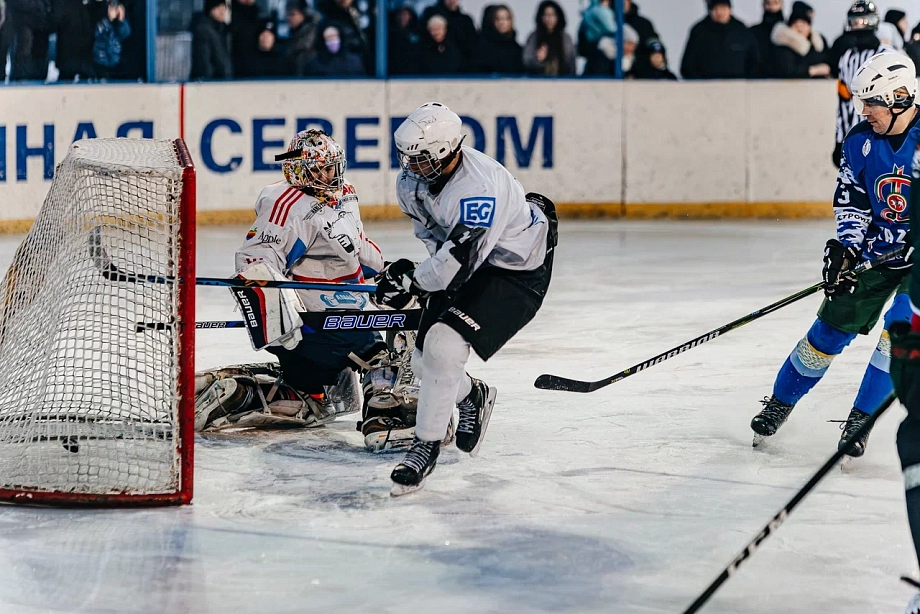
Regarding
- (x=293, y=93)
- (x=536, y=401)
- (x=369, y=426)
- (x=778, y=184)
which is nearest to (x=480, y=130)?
(x=293, y=93)

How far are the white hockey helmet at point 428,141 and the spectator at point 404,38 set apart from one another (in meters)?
5.67

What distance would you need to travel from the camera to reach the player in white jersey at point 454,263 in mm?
3332

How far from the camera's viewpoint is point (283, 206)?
13.2ft

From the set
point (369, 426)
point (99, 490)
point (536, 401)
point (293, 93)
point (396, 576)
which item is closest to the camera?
point (396, 576)

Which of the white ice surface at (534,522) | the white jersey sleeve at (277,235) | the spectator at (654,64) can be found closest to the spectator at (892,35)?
the spectator at (654,64)

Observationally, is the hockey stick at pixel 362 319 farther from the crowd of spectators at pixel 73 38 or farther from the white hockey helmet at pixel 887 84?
the crowd of spectators at pixel 73 38

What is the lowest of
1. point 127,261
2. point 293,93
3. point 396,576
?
point 396,576

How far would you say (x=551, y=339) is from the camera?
217 inches

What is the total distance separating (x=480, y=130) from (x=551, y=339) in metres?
3.61

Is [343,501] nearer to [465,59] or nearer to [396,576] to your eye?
[396,576]

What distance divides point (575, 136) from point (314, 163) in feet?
16.9

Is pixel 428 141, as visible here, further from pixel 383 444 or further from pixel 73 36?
pixel 73 36

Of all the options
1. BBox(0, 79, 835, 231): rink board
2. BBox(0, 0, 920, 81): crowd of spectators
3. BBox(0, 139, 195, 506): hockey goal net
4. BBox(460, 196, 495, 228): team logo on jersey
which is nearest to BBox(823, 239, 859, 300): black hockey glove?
BBox(460, 196, 495, 228): team logo on jersey

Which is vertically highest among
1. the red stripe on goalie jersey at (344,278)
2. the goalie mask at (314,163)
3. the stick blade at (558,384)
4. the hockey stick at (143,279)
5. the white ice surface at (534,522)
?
the goalie mask at (314,163)
